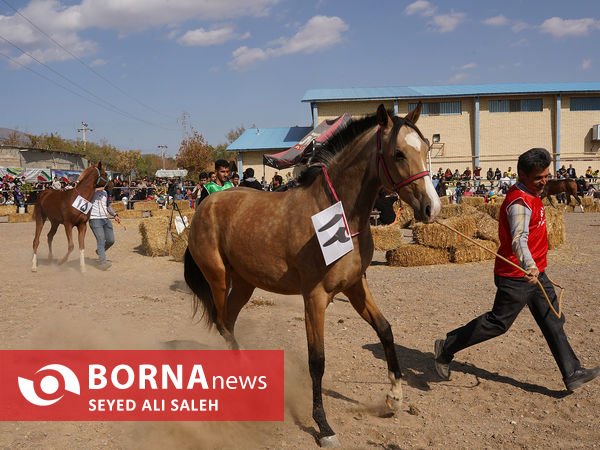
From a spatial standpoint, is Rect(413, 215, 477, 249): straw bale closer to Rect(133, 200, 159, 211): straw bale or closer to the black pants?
the black pants

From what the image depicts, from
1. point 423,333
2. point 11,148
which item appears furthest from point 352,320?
point 11,148

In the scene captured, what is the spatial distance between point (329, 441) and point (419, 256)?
7.36m

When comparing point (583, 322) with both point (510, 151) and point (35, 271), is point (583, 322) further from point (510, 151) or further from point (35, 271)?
point (510, 151)

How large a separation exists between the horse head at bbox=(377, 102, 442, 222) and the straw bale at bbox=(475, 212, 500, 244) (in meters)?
8.13

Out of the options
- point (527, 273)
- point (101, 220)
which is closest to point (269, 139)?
point (101, 220)

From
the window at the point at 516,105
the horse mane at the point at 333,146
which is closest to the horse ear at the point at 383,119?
the horse mane at the point at 333,146

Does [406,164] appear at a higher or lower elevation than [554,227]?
higher

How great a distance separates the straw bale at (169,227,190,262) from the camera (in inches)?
440

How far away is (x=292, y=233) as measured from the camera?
3.65m

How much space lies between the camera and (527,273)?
11.9ft

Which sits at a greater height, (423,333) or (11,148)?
(11,148)

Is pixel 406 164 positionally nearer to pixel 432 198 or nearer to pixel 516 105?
pixel 432 198

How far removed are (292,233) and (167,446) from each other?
1837 mm
